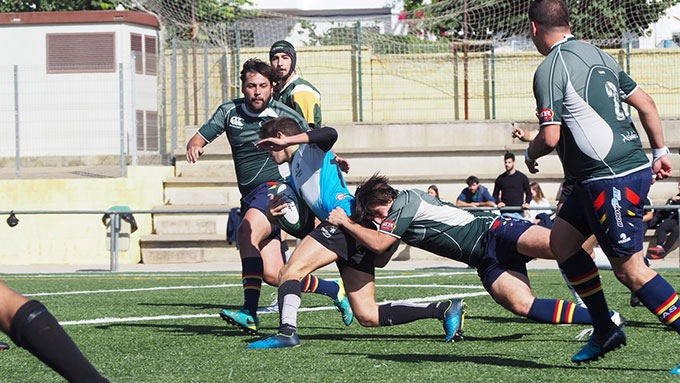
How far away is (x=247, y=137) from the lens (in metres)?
7.45

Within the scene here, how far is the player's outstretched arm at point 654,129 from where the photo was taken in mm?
5027

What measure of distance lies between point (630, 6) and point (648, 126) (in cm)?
1861

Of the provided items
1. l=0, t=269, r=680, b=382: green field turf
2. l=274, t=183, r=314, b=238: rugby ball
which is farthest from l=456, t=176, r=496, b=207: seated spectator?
l=274, t=183, r=314, b=238: rugby ball

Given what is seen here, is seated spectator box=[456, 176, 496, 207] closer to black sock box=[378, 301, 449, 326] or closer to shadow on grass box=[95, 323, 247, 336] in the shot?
shadow on grass box=[95, 323, 247, 336]

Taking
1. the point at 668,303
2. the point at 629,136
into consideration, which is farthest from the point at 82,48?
the point at 668,303

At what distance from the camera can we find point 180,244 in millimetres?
19297

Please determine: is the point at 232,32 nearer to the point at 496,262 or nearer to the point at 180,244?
the point at 180,244

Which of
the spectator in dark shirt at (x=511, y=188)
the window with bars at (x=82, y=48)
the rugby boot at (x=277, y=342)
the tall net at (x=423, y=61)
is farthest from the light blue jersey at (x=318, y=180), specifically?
the window with bars at (x=82, y=48)

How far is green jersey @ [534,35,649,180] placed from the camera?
4.87 metres

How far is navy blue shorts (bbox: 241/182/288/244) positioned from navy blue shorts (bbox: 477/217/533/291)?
75.1 inches

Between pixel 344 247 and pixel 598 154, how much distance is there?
1.85m

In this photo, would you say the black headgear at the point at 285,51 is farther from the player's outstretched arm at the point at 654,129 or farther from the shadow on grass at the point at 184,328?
the player's outstretched arm at the point at 654,129

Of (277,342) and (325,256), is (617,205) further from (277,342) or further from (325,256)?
(277,342)

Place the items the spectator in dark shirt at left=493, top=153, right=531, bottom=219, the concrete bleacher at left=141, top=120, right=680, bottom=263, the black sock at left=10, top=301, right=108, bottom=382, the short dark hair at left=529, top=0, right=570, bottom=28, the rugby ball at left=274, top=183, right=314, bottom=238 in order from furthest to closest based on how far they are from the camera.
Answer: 1. the concrete bleacher at left=141, top=120, right=680, bottom=263
2. the spectator in dark shirt at left=493, top=153, right=531, bottom=219
3. the rugby ball at left=274, top=183, right=314, bottom=238
4. the short dark hair at left=529, top=0, right=570, bottom=28
5. the black sock at left=10, top=301, right=108, bottom=382
